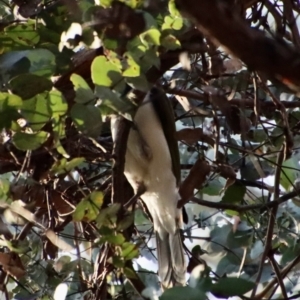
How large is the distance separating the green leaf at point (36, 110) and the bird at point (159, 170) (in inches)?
28.4

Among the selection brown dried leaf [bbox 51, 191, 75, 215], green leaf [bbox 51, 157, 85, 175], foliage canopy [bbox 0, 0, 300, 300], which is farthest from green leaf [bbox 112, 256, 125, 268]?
brown dried leaf [bbox 51, 191, 75, 215]

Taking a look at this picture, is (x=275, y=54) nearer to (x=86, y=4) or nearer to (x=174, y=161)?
(x=86, y=4)

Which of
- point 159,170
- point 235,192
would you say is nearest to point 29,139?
point 235,192

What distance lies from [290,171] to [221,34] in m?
1.15

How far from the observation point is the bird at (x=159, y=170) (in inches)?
67.4

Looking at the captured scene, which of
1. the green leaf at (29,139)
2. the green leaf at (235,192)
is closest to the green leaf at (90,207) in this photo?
the green leaf at (29,139)

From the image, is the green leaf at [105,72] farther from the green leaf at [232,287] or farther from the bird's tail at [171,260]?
the bird's tail at [171,260]

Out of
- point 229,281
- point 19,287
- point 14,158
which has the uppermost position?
point 14,158

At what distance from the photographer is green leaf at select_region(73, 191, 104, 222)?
3.35 ft

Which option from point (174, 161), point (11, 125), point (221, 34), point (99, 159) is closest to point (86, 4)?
point (11, 125)

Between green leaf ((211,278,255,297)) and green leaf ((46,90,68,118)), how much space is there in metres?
0.37

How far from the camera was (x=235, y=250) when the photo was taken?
1.67 m

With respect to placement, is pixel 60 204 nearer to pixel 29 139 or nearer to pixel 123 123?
pixel 123 123

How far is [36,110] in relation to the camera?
0.96 meters
